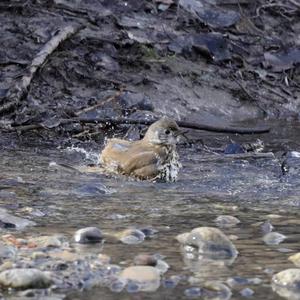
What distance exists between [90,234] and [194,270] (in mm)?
680

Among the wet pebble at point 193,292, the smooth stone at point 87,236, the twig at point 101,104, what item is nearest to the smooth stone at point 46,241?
the smooth stone at point 87,236

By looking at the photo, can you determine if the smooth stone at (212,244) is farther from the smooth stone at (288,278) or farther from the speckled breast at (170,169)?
the speckled breast at (170,169)

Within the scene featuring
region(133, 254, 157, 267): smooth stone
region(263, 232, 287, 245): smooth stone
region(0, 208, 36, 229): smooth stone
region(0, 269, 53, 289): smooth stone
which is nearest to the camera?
region(0, 269, 53, 289): smooth stone

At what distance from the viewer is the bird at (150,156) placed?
25.5ft

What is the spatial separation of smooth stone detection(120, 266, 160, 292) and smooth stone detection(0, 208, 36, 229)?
3.51 feet

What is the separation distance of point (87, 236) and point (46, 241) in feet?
0.75

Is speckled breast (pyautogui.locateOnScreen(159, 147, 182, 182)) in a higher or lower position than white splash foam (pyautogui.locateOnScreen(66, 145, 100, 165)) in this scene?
lower

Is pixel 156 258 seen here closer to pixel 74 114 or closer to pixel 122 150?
pixel 122 150

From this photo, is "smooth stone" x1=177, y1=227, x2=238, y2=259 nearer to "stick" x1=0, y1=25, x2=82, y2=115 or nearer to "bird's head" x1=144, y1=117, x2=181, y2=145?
"bird's head" x1=144, y1=117, x2=181, y2=145

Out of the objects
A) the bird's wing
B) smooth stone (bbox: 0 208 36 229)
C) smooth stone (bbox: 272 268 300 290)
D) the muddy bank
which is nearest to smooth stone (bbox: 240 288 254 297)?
smooth stone (bbox: 272 268 300 290)

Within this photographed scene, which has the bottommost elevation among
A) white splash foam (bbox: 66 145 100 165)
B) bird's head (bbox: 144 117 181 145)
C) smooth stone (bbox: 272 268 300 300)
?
smooth stone (bbox: 272 268 300 300)

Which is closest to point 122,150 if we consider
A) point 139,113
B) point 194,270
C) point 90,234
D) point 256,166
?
point 256,166

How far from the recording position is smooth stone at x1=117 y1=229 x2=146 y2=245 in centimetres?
543

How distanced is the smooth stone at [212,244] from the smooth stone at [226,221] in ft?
2.21
